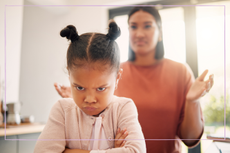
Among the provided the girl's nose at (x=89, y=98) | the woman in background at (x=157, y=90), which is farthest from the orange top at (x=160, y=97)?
the girl's nose at (x=89, y=98)

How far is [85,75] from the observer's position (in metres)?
0.58

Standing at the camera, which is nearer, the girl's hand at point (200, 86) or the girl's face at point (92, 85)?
the girl's face at point (92, 85)

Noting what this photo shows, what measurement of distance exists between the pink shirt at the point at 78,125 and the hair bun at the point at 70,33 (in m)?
0.24

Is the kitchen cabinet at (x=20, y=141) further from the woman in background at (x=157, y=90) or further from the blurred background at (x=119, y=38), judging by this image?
the woman in background at (x=157, y=90)

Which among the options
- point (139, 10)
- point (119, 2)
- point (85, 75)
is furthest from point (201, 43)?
point (85, 75)

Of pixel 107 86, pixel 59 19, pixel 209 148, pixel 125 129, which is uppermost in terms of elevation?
pixel 59 19

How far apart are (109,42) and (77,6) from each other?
346 millimetres

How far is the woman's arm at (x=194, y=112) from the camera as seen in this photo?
0.78m

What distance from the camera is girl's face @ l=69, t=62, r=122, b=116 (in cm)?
58

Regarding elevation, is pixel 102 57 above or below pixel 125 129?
above

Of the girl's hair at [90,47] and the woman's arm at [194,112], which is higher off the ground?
the girl's hair at [90,47]

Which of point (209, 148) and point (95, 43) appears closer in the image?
point (95, 43)

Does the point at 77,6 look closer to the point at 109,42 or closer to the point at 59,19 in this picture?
the point at 59,19

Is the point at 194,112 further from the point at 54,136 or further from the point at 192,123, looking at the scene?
the point at 54,136
